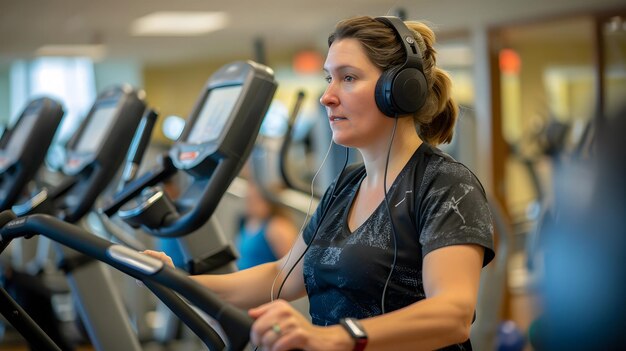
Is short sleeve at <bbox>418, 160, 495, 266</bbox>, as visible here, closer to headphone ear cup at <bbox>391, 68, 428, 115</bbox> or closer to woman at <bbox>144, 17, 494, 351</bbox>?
woman at <bbox>144, 17, 494, 351</bbox>

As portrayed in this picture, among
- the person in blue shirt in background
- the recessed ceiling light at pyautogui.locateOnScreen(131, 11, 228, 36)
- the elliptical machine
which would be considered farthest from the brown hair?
the recessed ceiling light at pyautogui.locateOnScreen(131, 11, 228, 36)

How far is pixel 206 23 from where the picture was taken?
8875mm

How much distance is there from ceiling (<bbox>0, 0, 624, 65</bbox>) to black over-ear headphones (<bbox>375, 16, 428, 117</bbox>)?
12.1 ft

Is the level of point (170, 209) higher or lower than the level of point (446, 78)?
lower

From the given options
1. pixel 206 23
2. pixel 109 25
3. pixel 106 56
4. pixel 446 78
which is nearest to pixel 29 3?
pixel 109 25

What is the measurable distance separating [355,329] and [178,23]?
8.01 m

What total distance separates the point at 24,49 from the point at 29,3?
3333 mm

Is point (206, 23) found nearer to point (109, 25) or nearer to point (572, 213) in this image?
point (109, 25)

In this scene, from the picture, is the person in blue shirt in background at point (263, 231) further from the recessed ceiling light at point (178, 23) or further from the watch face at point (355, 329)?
the recessed ceiling light at point (178, 23)

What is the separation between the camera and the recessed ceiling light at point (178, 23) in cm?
827

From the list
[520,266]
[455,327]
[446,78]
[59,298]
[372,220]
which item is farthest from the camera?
[520,266]

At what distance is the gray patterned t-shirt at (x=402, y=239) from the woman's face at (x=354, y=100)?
0.09 metres

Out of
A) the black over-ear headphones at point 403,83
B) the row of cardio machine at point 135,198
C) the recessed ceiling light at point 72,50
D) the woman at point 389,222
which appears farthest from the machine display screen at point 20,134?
the recessed ceiling light at point 72,50

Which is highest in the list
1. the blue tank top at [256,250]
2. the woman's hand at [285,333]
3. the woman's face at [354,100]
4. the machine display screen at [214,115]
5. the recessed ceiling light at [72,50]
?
the woman's face at [354,100]
